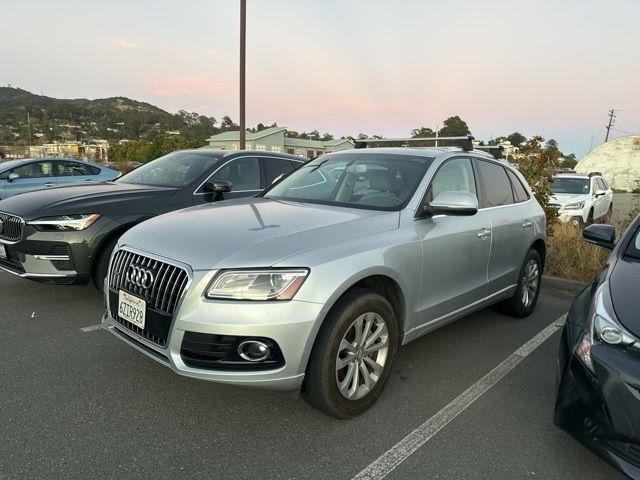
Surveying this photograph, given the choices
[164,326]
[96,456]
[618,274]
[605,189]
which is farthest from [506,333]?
[605,189]

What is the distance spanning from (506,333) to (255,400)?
267cm

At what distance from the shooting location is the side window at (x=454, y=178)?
3.57m

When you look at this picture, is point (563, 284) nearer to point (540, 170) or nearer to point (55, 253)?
point (540, 170)

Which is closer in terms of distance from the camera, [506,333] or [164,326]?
[164,326]

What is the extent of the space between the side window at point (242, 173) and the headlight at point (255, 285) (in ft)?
11.1

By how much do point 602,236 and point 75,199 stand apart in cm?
475

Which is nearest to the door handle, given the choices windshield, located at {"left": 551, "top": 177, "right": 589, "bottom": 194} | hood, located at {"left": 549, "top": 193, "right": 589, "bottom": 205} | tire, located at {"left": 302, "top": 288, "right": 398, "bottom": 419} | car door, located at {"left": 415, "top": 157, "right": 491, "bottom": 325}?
car door, located at {"left": 415, "top": 157, "right": 491, "bottom": 325}

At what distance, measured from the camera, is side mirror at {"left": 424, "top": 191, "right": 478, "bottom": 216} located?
3145 millimetres

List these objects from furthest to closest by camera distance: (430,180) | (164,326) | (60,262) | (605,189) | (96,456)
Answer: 1. (605,189)
2. (60,262)
3. (430,180)
4. (164,326)
5. (96,456)

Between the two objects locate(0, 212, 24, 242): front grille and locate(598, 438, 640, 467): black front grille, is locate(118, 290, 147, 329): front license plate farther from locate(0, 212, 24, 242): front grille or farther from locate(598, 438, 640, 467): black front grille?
locate(598, 438, 640, 467): black front grille

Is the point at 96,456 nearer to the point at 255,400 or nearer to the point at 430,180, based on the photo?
the point at 255,400

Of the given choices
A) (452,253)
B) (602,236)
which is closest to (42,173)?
(452,253)

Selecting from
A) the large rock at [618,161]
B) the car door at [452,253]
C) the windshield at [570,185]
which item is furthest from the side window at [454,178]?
the large rock at [618,161]

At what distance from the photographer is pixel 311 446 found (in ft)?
8.50
